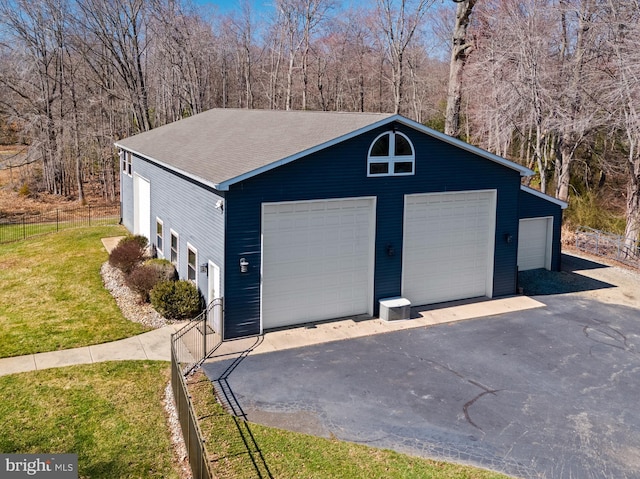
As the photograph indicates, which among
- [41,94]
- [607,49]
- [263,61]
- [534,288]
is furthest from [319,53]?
[534,288]

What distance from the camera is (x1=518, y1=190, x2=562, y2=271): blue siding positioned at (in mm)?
19156

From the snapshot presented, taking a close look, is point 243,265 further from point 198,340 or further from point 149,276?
point 149,276

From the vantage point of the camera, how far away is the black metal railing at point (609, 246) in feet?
72.9

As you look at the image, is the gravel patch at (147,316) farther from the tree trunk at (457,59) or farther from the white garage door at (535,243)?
the tree trunk at (457,59)

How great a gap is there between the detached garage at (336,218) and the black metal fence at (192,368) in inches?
19.8

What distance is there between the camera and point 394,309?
14.5m

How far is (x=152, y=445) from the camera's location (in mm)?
9125

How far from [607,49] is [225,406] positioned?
77.7 ft

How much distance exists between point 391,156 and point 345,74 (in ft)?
122

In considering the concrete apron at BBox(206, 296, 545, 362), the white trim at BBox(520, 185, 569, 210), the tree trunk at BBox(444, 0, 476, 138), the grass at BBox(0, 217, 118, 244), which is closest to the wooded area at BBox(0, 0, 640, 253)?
the tree trunk at BBox(444, 0, 476, 138)

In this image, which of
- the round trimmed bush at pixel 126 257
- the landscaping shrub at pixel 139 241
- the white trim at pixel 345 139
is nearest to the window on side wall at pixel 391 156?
the white trim at pixel 345 139

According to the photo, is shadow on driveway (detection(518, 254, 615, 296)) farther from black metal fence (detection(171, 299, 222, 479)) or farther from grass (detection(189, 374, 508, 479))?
grass (detection(189, 374, 508, 479))

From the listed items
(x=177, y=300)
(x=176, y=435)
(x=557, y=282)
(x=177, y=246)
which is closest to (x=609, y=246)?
(x=557, y=282)

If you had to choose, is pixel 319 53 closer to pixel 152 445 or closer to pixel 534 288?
pixel 534 288
